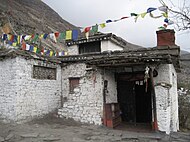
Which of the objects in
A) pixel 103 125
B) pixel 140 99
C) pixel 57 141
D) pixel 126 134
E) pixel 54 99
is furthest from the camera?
pixel 140 99

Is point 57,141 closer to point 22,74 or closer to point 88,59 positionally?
point 22,74

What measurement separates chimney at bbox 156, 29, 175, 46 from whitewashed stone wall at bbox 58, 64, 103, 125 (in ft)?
12.1

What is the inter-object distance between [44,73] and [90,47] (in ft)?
19.0

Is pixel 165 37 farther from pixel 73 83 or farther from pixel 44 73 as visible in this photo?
pixel 44 73

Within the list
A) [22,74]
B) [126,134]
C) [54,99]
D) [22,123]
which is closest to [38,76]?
[22,74]

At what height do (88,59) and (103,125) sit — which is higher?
(88,59)

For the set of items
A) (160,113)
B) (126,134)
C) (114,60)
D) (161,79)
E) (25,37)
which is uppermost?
(25,37)

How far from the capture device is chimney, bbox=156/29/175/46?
9.90 meters

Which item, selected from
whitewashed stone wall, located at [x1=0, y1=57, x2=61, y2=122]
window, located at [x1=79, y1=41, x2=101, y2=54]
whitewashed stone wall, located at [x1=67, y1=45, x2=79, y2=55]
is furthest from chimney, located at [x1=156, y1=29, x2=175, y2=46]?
whitewashed stone wall, located at [x1=67, y1=45, x2=79, y2=55]

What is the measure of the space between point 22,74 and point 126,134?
527cm

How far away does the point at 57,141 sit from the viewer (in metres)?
6.52

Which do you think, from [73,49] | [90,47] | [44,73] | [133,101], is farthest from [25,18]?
[133,101]

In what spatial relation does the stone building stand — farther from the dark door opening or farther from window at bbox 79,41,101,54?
window at bbox 79,41,101,54

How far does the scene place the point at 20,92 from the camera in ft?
28.0
